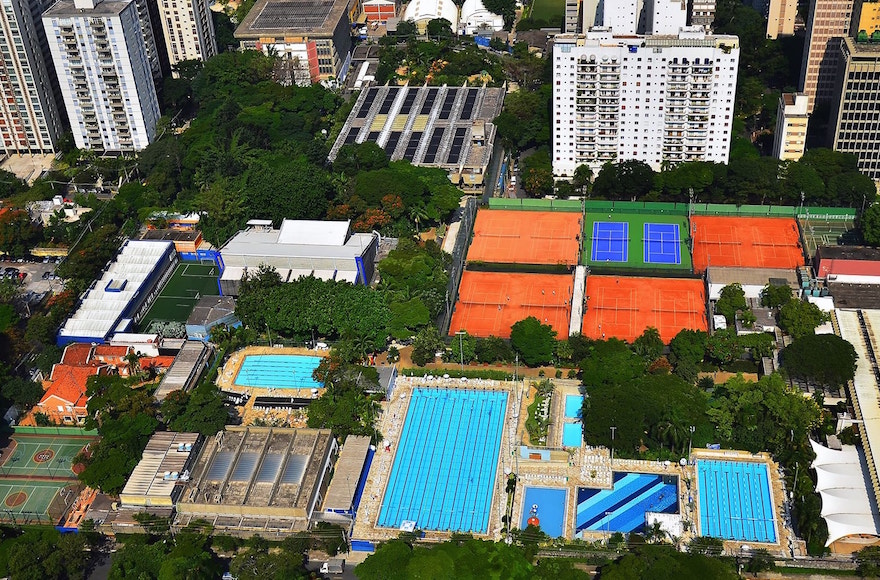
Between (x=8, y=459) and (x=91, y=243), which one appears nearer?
(x=8, y=459)

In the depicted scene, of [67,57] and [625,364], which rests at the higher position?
[67,57]

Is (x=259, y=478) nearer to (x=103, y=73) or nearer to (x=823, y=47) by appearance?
(x=103, y=73)

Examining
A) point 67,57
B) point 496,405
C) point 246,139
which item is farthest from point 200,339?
point 67,57

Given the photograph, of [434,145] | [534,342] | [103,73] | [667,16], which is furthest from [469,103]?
[534,342]

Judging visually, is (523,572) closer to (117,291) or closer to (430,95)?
(117,291)

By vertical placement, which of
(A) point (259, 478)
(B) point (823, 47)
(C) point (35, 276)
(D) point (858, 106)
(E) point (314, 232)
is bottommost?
(C) point (35, 276)

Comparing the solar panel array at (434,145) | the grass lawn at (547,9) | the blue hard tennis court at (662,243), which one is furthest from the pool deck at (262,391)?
the grass lawn at (547,9)
